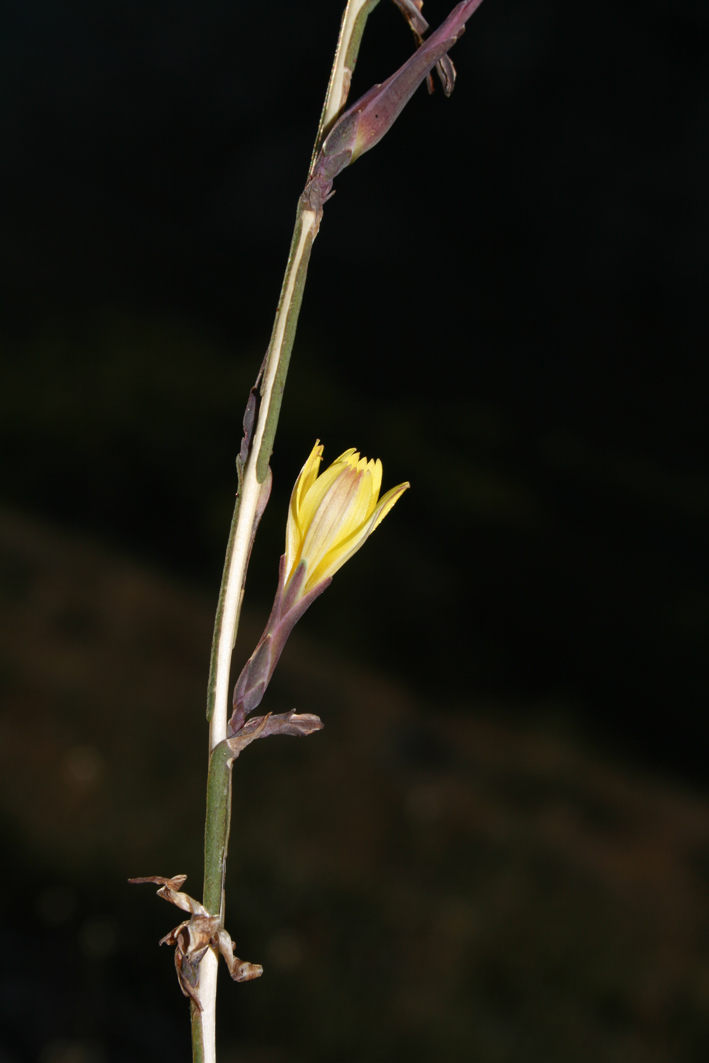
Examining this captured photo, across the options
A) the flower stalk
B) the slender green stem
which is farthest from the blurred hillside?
the slender green stem

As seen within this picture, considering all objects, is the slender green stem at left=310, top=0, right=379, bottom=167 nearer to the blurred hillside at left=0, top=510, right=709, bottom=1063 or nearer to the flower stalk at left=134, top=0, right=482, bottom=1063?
the flower stalk at left=134, top=0, right=482, bottom=1063

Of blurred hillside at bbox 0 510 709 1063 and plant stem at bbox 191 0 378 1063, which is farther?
blurred hillside at bbox 0 510 709 1063

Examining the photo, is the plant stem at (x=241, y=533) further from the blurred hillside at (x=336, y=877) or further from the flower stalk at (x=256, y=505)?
the blurred hillside at (x=336, y=877)

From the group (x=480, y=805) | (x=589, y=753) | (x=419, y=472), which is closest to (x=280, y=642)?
(x=480, y=805)

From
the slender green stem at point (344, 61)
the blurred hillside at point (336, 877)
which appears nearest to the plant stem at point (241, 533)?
the slender green stem at point (344, 61)

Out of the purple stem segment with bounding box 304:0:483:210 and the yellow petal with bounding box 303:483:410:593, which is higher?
the purple stem segment with bounding box 304:0:483:210

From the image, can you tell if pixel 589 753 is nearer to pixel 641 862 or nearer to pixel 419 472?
pixel 641 862
